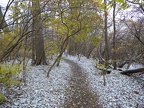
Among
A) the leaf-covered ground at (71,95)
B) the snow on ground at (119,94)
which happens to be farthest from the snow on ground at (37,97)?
the snow on ground at (119,94)

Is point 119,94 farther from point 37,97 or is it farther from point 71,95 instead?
point 37,97

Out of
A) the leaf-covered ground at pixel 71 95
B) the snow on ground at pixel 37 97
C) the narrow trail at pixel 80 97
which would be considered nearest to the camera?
the snow on ground at pixel 37 97

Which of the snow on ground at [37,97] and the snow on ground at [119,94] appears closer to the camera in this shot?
the snow on ground at [37,97]

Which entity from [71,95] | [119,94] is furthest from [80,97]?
[119,94]

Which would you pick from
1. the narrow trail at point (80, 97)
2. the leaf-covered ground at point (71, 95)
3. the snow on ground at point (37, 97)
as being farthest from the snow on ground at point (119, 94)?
the snow on ground at point (37, 97)

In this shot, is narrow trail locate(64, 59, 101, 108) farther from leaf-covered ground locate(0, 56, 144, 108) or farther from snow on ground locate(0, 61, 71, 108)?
snow on ground locate(0, 61, 71, 108)

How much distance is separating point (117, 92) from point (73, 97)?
7.23 ft

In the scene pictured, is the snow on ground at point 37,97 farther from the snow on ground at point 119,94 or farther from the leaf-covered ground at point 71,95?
the snow on ground at point 119,94

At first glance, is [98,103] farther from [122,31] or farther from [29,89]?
[122,31]

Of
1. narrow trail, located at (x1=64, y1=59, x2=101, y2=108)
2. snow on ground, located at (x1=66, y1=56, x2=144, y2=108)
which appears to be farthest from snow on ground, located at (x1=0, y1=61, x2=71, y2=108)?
snow on ground, located at (x1=66, y1=56, x2=144, y2=108)

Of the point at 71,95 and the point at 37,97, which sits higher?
the point at 37,97

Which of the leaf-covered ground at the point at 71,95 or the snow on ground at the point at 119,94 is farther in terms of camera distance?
the snow on ground at the point at 119,94

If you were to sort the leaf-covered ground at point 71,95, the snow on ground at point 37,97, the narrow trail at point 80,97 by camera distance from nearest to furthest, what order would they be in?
the snow on ground at point 37,97, the leaf-covered ground at point 71,95, the narrow trail at point 80,97

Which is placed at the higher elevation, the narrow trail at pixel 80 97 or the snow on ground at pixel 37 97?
the snow on ground at pixel 37 97
